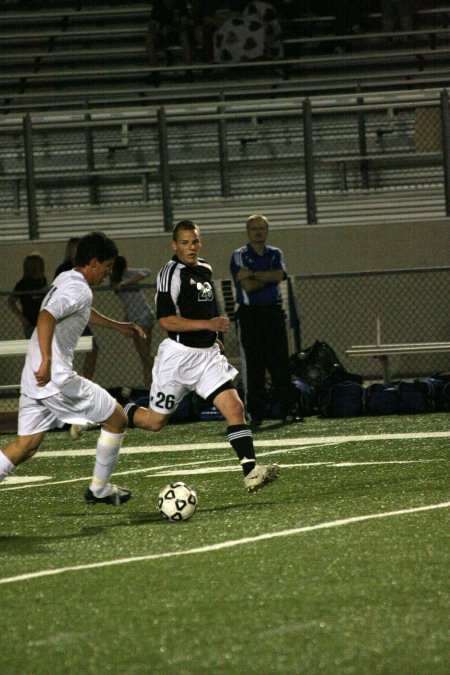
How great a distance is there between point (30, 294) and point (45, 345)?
839 centimetres

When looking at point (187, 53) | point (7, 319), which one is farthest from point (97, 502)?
point (187, 53)

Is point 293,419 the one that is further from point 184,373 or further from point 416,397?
point 184,373

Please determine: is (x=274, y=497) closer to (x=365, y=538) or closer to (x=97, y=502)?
(x=97, y=502)

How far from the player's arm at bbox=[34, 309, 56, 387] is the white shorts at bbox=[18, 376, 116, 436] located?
0.21m

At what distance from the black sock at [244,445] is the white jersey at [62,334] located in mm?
1274

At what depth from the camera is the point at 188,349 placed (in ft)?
30.4

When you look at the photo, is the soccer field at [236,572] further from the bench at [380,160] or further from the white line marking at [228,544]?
the bench at [380,160]

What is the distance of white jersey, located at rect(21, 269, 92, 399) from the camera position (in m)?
7.97

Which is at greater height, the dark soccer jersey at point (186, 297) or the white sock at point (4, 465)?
the dark soccer jersey at point (186, 297)

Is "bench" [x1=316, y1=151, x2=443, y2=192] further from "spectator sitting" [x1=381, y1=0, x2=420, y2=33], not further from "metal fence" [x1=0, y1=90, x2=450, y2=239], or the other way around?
"spectator sitting" [x1=381, y1=0, x2=420, y2=33]

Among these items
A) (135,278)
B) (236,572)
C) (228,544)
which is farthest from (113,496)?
(135,278)

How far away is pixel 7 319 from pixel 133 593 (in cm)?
1239

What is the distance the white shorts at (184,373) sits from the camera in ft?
30.0

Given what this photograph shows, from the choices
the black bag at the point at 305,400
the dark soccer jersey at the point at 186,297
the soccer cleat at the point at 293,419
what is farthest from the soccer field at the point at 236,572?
the black bag at the point at 305,400
